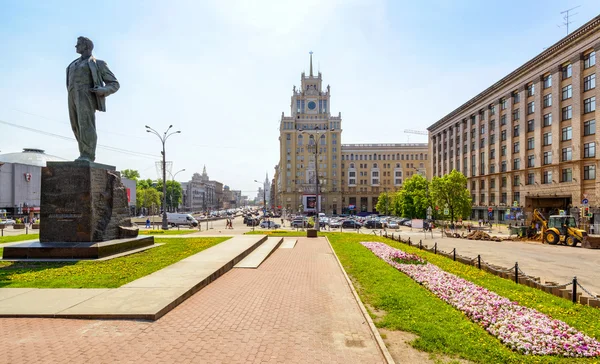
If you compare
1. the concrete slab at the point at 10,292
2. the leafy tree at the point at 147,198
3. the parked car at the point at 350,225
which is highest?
the leafy tree at the point at 147,198

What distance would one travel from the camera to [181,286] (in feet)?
30.2

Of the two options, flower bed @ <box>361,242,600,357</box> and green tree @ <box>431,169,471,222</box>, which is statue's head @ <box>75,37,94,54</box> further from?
green tree @ <box>431,169,471,222</box>

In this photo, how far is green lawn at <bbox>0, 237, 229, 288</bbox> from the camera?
938 cm

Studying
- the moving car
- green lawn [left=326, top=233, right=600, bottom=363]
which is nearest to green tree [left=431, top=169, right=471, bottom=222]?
the moving car

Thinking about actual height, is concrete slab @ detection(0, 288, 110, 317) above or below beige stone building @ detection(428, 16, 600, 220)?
below

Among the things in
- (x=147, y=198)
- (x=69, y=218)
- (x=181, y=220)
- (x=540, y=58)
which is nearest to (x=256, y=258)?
(x=69, y=218)

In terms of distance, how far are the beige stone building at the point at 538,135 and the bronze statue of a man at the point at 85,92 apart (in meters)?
46.8

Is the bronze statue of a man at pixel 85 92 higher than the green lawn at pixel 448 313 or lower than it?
higher

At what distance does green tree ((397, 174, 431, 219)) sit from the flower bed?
1880 inches

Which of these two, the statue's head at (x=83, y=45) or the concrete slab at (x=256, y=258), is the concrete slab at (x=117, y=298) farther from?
the statue's head at (x=83, y=45)

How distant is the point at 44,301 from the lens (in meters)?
7.80

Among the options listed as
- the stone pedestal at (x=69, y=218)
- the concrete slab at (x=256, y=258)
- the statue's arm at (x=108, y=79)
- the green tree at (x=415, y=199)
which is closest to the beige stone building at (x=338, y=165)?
the green tree at (x=415, y=199)

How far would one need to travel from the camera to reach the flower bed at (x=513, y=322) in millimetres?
5918

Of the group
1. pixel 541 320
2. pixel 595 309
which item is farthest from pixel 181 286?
pixel 595 309
